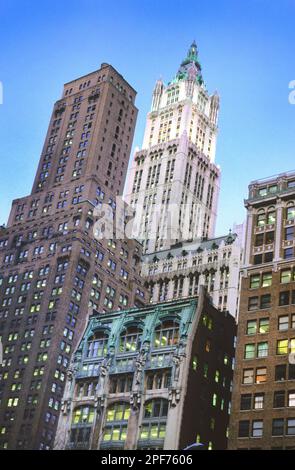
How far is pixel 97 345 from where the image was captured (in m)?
121

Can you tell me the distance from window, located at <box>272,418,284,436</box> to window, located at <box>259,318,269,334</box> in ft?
42.4

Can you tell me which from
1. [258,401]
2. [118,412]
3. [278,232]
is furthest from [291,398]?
[118,412]

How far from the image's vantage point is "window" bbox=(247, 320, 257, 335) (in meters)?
102

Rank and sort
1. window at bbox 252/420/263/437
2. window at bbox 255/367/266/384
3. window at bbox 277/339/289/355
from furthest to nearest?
window at bbox 277/339/289/355 < window at bbox 255/367/266/384 < window at bbox 252/420/263/437

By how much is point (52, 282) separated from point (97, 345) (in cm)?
4809

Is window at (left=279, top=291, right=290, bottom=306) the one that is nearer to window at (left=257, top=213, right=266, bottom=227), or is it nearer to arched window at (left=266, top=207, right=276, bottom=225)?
arched window at (left=266, top=207, right=276, bottom=225)

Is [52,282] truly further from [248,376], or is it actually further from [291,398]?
[291,398]

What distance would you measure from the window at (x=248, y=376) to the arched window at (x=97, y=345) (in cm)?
2743

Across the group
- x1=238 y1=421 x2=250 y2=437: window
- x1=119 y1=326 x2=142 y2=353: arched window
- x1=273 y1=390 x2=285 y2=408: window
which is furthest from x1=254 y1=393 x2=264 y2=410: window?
x1=119 y1=326 x2=142 y2=353: arched window

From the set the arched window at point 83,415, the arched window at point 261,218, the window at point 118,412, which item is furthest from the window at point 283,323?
the arched window at point 83,415

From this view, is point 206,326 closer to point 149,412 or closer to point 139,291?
point 149,412
